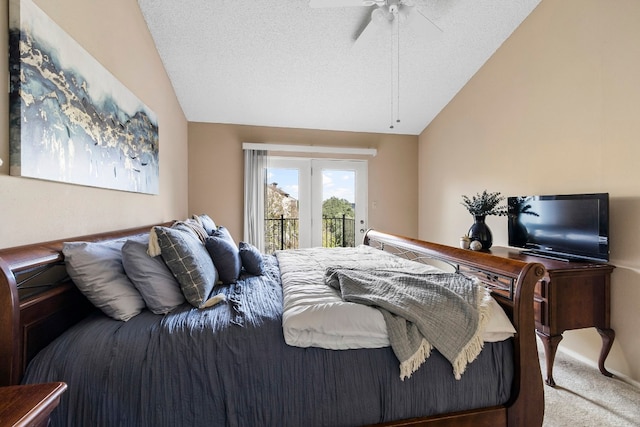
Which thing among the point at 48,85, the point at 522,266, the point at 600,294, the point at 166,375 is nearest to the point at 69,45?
the point at 48,85

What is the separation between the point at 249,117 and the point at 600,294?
3945 mm

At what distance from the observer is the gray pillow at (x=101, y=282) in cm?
127

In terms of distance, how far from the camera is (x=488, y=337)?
1.28 meters

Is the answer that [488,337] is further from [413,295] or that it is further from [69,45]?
[69,45]

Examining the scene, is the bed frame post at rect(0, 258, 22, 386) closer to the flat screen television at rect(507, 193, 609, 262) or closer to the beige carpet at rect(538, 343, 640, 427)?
the beige carpet at rect(538, 343, 640, 427)

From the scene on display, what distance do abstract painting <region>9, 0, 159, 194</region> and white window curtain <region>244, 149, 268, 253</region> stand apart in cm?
184

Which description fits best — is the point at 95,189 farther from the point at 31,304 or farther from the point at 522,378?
the point at 522,378

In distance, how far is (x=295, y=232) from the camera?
430cm

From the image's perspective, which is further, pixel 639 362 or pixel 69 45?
pixel 639 362

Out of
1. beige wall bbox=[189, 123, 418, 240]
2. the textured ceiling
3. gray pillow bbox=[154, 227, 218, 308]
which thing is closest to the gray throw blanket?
gray pillow bbox=[154, 227, 218, 308]

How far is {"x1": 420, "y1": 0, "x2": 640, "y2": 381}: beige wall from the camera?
1.99 m

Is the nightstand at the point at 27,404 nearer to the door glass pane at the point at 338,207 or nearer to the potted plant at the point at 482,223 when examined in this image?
the potted plant at the point at 482,223

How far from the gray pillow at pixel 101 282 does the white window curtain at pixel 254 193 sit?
2.68m

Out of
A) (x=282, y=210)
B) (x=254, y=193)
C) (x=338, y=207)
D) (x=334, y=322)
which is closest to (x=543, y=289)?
(x=334, y=322)
